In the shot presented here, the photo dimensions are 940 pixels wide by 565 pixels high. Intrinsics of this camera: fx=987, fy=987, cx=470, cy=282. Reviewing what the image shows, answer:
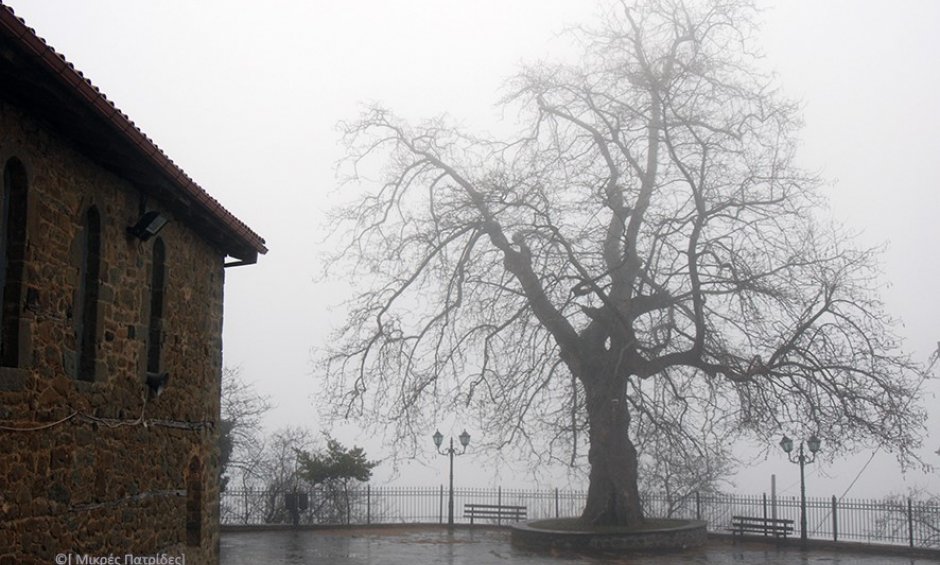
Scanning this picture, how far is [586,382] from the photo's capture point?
1001 inches

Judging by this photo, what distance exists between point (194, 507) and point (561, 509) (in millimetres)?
22631

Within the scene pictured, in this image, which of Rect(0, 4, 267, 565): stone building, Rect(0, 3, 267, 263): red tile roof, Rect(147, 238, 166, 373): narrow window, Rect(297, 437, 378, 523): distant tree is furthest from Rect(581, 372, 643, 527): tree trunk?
Rect(147, 238, 166, 373): narrow window

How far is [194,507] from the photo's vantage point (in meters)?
13.7

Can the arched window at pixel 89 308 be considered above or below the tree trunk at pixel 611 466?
above

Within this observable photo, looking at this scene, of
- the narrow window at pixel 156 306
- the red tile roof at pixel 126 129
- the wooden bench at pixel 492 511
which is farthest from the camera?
the wooden bench at pixel 492 511

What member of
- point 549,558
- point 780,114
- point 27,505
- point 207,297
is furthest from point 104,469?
point 780,114

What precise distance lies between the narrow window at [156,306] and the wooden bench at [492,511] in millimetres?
22526

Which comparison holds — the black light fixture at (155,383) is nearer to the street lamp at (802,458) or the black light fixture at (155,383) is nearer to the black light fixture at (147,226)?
the black light fixture at (147,226)

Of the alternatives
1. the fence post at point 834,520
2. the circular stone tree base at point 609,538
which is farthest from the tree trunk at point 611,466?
the fence post at point 834,520

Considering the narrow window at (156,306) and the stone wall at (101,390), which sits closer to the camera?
the stone wall at (101,390)

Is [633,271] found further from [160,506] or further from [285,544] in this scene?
[160,506]

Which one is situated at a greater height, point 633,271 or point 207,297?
point 633,271

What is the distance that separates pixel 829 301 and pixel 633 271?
5.30 metres

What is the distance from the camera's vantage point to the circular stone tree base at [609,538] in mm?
23844
